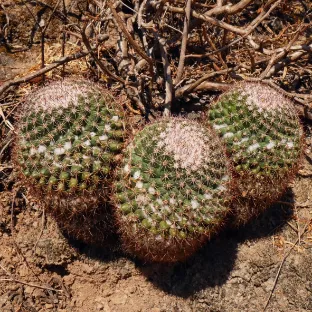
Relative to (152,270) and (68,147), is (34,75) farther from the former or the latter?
(152,270)

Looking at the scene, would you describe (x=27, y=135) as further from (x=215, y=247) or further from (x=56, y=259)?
(x=215, y=247)

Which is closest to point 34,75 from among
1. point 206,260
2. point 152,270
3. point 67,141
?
point 67,141

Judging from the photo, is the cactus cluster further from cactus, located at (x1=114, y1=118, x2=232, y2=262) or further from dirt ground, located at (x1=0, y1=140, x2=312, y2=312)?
dirt ground, located at (x1=0, y1=140, x2=312, y2=312)

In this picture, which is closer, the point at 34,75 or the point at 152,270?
the point at 152,270

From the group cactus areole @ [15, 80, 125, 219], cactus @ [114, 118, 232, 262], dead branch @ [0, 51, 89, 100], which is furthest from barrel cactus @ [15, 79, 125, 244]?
dead branch @ [0, 51, 89, 100]

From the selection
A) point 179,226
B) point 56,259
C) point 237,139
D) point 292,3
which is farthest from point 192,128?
point 292,3

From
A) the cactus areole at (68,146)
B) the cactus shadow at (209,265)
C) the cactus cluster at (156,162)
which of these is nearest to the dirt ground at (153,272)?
the cactus shadow at (209,265)

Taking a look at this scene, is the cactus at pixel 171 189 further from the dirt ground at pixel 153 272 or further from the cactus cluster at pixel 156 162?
the dirt ground at pixel 153 272
